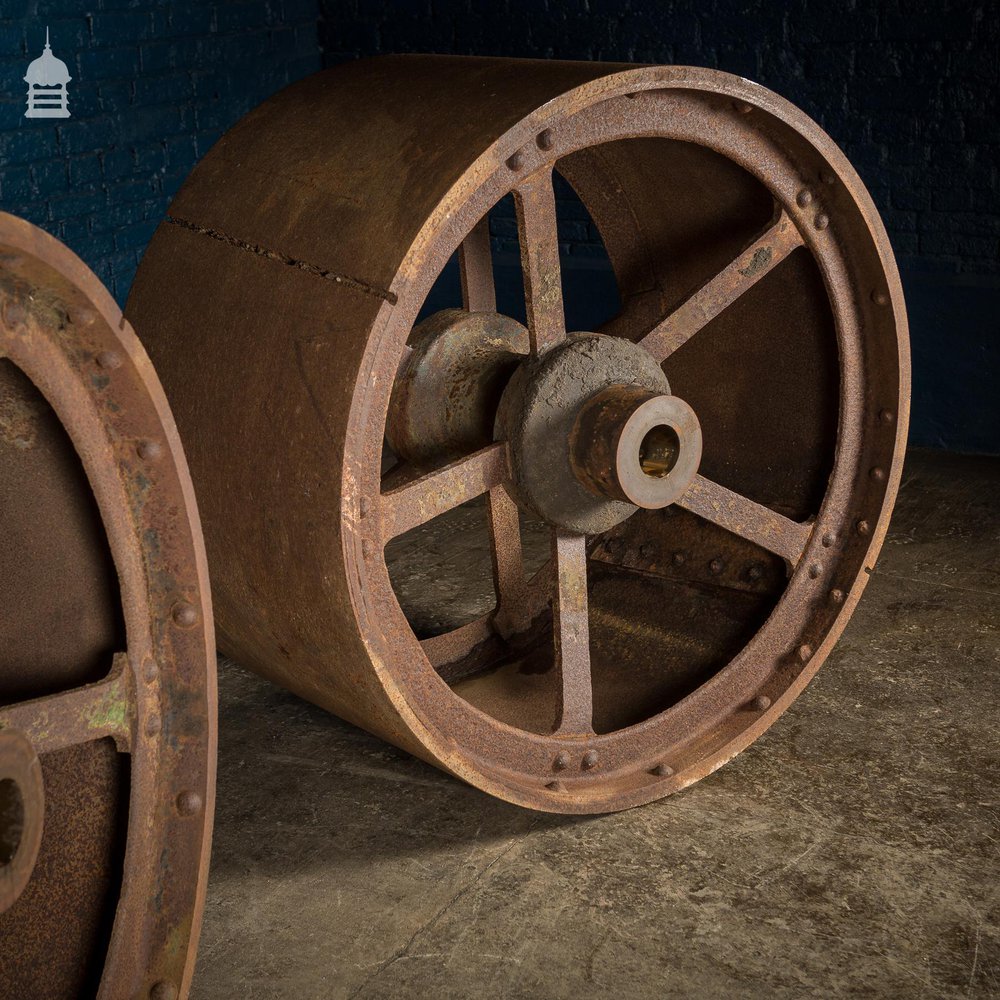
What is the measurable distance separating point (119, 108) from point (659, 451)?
2847mm

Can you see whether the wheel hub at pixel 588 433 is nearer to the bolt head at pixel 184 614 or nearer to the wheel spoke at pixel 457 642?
the wheel spoke at pixel 457 642

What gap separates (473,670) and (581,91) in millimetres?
1389

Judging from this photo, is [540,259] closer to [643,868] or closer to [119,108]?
[643,868]

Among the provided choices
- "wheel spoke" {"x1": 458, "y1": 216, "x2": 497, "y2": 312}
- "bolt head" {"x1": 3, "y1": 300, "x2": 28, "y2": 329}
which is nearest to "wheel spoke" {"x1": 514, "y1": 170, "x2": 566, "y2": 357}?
"wheel spoke" {"x1": 458, "y1": 216, "x2": 497, "y2": 312}

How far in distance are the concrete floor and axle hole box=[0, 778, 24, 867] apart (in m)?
0.75

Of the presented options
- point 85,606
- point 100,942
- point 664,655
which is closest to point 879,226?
point 664,655

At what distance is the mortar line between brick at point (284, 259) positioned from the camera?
2062mm

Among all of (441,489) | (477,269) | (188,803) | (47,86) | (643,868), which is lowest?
(643,868)

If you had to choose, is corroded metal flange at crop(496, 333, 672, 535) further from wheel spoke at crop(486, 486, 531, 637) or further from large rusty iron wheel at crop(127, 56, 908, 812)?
wheel spoke at crop(486, 486, 531, 637)

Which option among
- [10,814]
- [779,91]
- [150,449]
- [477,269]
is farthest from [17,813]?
[779,91]

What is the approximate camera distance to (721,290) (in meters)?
2.55

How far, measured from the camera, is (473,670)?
3.07m

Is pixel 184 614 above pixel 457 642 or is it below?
above

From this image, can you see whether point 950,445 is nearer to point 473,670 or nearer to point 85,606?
point 473,670
